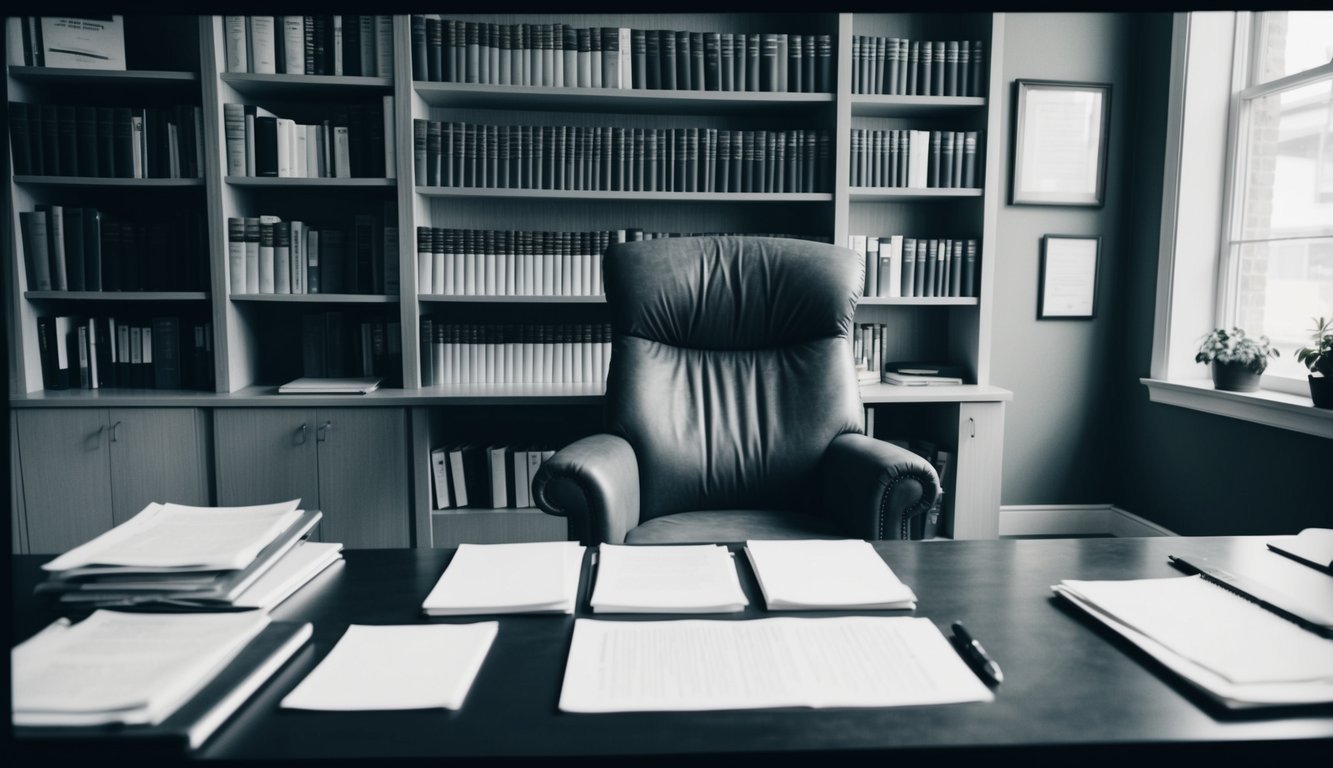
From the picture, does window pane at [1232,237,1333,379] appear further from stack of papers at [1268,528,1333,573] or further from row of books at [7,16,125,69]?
row of books at [7,16,125,69]

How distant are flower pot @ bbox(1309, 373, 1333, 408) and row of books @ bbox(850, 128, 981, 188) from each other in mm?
1144

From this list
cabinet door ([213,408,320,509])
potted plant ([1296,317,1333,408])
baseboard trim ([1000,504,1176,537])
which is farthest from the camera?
baseboard trim ([1000,504,1176,537])

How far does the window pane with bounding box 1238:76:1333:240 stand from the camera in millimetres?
2447

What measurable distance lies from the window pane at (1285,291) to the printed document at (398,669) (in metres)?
2.70

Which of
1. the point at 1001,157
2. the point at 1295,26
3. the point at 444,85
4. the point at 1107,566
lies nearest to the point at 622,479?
the point at 1107,566

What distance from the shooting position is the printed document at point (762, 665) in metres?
0.70

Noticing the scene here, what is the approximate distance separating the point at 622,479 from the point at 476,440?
1.29 meters

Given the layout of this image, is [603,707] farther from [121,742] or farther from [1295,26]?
[1295,26]

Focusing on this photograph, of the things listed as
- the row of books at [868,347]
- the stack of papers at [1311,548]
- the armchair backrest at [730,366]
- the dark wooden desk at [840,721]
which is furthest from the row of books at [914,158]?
the dark wooden desk at [840,721]

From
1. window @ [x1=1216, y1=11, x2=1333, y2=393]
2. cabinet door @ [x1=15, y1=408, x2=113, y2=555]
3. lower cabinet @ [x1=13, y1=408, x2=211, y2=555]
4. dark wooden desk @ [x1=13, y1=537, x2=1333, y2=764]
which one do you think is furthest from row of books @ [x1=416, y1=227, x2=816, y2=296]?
window @ [x1=1216, y1=11, x2=1333, y2=393]

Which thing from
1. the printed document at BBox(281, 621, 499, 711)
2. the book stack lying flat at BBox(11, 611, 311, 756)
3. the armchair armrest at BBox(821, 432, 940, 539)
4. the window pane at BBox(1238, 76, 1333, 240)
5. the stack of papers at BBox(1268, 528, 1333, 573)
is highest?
the window pane at BBox(1238, 76, 1333, 240)

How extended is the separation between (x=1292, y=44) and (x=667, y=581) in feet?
9.58

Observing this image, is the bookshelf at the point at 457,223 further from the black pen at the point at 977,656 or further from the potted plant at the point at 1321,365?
the black pen at the point at 977,656

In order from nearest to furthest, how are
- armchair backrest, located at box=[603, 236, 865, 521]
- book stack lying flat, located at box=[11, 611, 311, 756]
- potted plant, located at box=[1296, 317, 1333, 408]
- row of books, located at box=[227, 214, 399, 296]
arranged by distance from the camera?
1. book stack lying flat, located at box=[11, 611, 311, 756]
2. armchair backrest, located at box=[603, 236, 865, 521]
3. potted plant, located at box=[1296, 317, 1333, 408]
4. row of books, located at box=[227, 214, 399, 296]
